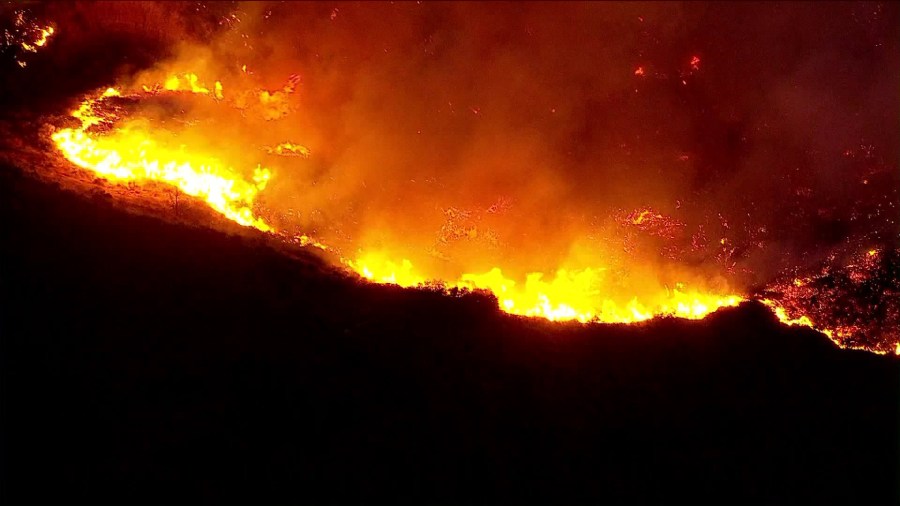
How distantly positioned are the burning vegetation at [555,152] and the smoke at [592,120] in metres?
0.02

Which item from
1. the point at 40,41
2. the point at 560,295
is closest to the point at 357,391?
the point at 560,295

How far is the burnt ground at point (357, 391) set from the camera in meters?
3.87

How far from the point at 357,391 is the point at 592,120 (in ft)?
11.9

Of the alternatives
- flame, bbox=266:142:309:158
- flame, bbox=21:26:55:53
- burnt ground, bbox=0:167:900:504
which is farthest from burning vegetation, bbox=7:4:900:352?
flame, bbox=21:26:55:53

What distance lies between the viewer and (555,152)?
211 inches

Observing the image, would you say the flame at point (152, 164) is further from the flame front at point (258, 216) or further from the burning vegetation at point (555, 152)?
the burning vegetation at point (555, 152)

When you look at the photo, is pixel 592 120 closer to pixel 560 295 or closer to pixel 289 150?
pixel 560 295

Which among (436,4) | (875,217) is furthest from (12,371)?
(875,217)

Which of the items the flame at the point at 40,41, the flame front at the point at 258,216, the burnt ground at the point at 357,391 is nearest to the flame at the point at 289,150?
the flame front at the point at 258,216

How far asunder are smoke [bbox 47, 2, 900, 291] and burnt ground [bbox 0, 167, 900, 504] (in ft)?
3.06

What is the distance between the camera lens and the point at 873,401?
4.72 m

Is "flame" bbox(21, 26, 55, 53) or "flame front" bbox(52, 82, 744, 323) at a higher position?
"flame" bbox(21, 26, 55, 53)

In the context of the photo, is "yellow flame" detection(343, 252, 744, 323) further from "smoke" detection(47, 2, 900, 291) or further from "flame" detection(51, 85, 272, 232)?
"flame" detection(51, 85, 272, 232)

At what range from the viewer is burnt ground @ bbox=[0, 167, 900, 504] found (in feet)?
12.7
